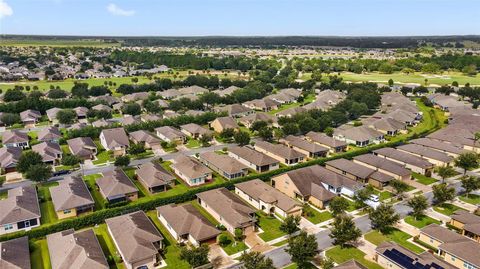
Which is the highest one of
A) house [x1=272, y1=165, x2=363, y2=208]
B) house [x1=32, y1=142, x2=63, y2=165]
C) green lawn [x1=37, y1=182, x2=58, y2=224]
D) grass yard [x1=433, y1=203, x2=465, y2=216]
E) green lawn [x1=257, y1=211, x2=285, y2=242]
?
house [x1=32, y1=142, x2=63, y2=165]

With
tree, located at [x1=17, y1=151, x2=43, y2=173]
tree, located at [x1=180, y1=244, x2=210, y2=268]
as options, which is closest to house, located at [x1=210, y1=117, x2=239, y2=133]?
tree, located at [x1=17, y1=151, x2=43, y2=173]

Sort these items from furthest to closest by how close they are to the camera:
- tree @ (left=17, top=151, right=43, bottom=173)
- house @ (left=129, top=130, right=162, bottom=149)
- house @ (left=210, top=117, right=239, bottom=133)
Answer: house @ (left=210, top=117, right=239, bottom=133)
house @ (left=129, top=130, right=162, bottom=149)
tree @ (left=17, top=151, right=43, bottom=173)

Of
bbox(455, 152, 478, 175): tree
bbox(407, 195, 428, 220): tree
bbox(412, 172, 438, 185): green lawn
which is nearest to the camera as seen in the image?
bbox(407, 195, 428, 220): tree

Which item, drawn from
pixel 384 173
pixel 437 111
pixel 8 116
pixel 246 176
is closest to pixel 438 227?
pixel 384 173

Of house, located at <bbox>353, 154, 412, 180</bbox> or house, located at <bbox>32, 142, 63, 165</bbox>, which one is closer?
house, located at <bbox>353, 154, 412, 180</bbox>

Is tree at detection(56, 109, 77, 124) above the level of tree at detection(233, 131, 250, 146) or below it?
above

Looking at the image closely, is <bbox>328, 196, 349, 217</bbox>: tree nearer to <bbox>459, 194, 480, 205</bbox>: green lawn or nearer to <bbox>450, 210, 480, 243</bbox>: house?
<bbox>450, 210, 480, 243</bbox>: house
